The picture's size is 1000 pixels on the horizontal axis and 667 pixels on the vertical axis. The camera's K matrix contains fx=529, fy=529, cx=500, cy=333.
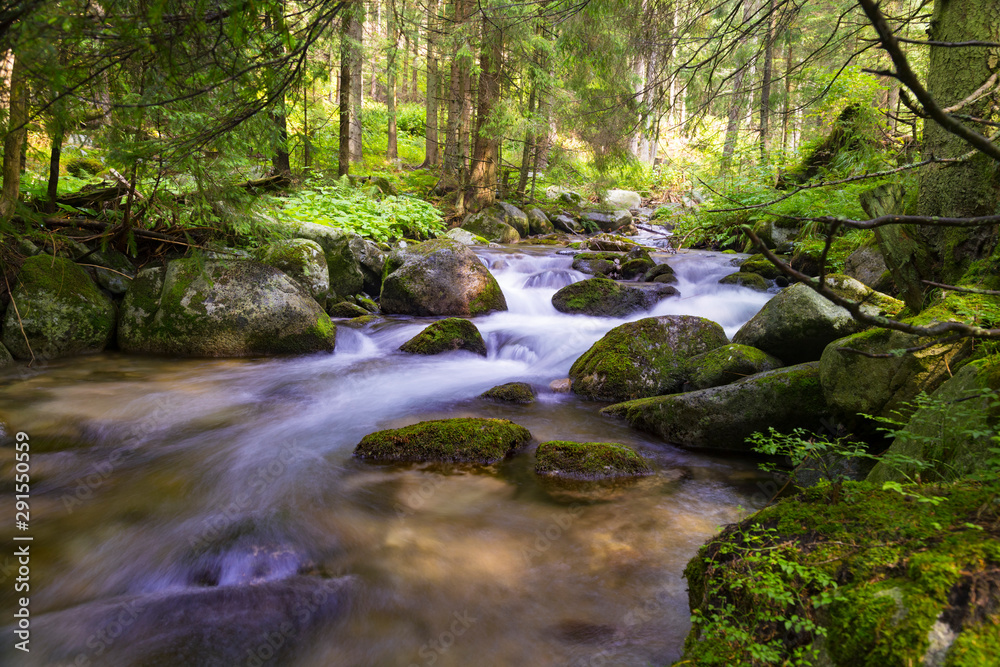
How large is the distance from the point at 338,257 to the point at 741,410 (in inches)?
307

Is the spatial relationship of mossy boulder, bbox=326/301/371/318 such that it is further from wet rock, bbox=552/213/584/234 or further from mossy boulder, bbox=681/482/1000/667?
wet rock, bbox=552/213/584/234

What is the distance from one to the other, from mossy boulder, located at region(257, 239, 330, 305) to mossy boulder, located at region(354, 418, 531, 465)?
14.8 ft

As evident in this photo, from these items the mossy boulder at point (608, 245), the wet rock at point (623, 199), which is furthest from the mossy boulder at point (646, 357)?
the wet rock at point (623, 199)

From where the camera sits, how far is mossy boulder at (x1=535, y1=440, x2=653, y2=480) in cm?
444

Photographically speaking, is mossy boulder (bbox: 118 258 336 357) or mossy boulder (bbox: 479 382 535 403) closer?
mossy boulder (bbox: 479 382 535 403)

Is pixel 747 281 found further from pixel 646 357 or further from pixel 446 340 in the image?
pixel 446 340

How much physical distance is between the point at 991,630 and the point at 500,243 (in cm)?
1535

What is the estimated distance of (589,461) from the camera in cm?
450

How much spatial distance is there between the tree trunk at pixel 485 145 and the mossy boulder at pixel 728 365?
7980 mm

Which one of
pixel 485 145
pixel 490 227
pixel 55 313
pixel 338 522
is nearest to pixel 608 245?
pixel 490 227

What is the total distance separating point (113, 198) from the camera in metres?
7.67

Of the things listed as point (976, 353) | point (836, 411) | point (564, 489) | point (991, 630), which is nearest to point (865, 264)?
point (836, 411)

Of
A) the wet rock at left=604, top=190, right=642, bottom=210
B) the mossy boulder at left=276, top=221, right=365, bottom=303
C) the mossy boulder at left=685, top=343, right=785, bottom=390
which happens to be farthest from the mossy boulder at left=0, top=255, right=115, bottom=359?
the wet rock at left=604, top=190, right=642, bottom=210

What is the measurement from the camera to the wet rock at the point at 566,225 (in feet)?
65.4
